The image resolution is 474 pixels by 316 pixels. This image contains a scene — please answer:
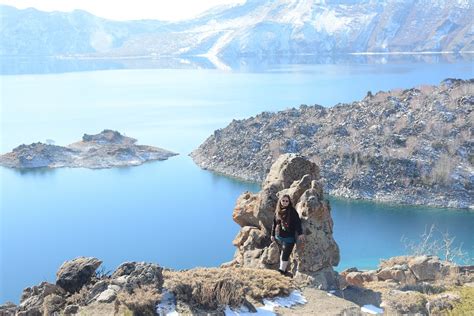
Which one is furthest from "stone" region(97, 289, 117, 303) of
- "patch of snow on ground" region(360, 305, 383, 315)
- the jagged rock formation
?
"patch of snow on ground" region(360, 305, 383, 315)

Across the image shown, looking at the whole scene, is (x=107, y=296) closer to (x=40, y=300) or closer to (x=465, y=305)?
(x=40, y=300)

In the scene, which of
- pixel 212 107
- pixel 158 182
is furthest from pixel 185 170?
pixel 212 107

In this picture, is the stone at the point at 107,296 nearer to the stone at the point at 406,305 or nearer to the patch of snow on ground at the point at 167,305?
the patch of snow on ground at the point at 167,305

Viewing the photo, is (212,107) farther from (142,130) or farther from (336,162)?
(336,162)

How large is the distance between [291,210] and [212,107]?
90.3 m

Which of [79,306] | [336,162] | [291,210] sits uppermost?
[291,210]

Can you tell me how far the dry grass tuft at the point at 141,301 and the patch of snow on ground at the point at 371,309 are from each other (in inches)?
157

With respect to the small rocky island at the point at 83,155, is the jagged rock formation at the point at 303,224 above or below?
above

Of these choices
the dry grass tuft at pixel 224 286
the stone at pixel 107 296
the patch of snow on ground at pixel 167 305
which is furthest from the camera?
the stone at pixel 107 296

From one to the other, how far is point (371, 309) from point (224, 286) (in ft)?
9.95

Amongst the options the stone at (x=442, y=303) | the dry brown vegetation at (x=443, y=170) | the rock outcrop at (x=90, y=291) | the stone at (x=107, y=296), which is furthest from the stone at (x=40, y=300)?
the dry brown vegetation at (x=443, y=170)

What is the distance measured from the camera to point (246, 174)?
188 feet

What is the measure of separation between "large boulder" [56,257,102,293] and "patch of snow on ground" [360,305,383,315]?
5.56 meters

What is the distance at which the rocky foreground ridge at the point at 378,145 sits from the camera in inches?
1969
